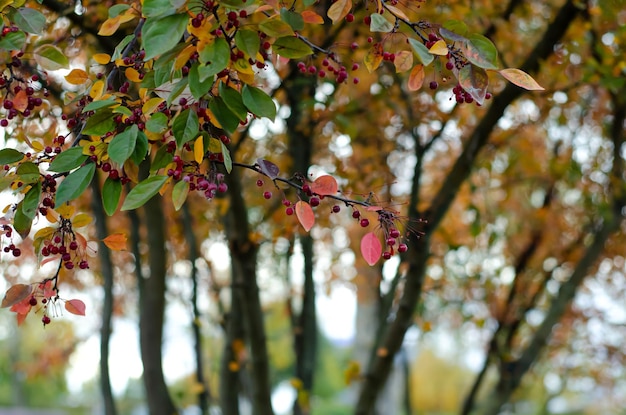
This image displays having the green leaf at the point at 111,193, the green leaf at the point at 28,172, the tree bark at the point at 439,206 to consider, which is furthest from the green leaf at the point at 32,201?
the tree bark at the point at 439,206

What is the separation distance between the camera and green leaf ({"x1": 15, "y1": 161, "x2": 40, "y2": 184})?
1405 mm

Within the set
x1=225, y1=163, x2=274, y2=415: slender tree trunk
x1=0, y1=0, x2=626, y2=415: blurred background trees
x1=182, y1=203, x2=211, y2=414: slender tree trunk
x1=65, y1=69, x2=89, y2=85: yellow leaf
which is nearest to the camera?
x1=65, y1=69, x2=89, y2=85: yellow leaf

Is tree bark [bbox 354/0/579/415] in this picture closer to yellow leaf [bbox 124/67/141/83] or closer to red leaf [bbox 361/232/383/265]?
red leaf [bbox 361/232/383/265]

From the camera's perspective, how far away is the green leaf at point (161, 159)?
1.54 meters

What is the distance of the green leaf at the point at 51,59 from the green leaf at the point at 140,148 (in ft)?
1.29

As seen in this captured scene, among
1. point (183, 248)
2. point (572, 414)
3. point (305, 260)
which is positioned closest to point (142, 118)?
point (305, 260)

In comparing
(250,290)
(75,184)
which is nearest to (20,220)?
(75,184)

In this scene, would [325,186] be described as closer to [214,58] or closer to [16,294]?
[214,58]

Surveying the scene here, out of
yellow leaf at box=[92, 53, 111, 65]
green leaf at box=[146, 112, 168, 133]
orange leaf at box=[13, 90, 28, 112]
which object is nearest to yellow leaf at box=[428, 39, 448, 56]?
green leaf at box=[146, 112, 168, 133]

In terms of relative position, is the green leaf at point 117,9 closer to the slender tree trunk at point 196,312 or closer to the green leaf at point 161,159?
the green leaf at point 161,159

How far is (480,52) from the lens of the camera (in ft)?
4.67

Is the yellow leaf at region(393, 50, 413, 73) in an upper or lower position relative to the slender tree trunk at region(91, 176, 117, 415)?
upper

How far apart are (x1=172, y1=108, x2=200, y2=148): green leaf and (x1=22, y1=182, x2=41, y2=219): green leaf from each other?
0.33 meters

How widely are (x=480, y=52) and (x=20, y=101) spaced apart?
1.14 m
